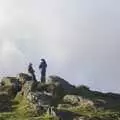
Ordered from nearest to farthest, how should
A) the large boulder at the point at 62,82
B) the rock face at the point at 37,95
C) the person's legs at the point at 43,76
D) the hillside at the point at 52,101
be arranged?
the hillside at the point at 52,101
the rock face at the point at 37,95
the large boulder at the point at 62,82
the person's legs at the point at 43,76

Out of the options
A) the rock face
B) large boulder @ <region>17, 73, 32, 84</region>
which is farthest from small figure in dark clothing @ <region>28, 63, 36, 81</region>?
the rock face

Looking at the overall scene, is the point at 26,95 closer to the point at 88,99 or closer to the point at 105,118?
the point at 88,99

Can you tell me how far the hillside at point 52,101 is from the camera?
66688mm

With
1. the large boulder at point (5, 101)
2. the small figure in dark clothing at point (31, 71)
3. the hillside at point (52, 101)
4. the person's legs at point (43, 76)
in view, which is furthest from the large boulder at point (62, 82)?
the large boulder at point (5, 101)

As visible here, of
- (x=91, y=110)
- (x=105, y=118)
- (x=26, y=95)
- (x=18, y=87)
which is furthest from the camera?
(x=18, y=87)

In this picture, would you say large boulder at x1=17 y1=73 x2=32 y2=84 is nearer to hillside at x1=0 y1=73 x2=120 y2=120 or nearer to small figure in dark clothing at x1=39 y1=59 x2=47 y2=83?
hillside at x1=0 y1=73 x2=120 y2=120

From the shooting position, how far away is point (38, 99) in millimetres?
71750

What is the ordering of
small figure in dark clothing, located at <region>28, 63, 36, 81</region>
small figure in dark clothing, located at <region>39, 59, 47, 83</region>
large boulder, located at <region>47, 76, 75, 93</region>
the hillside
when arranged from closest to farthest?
the hillside → large boulder, located at <region>47, 76, 75, 93</region> → small figure in dark clothing, located at <region>28, 63, 36, 81</region> → small figure in dark clothing, located at <region>39, 59, 47, 83</region>

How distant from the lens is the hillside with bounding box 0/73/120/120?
66.7 meters

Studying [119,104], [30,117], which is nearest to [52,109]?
[30,117]

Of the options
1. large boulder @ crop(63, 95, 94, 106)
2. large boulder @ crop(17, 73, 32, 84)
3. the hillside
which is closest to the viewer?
the hillside

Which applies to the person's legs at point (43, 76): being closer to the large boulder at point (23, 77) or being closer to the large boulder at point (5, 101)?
the large boulder at point (23, 77)

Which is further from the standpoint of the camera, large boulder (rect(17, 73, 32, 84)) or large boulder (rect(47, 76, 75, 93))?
large boulder (rect(17, 73, 32, 84))

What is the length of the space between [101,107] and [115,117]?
197 inches
